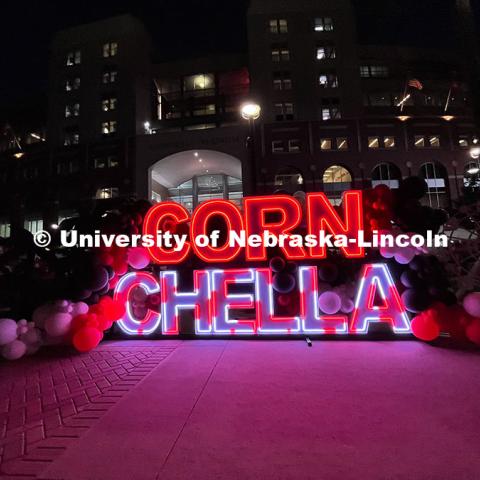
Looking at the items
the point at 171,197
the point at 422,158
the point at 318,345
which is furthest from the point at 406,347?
the point at 171,197

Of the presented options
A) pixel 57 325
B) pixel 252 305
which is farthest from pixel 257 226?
pixel 57 325

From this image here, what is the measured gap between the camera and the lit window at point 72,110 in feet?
122

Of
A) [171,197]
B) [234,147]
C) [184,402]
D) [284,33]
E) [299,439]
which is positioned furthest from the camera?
[171,197]

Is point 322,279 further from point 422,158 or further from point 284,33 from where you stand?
point 284,33

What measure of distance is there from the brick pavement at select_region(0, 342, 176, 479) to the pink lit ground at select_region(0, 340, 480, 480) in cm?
2

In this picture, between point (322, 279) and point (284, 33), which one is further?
point (284, 33)

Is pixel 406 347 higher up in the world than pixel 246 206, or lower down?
lower down

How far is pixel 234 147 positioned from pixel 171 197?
34.0ft

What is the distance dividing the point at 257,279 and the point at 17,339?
479 centimetres

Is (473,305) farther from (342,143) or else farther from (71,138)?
(71,138)

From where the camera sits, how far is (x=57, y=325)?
626 centimetres

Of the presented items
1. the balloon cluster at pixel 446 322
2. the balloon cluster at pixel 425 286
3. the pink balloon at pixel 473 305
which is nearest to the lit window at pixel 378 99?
the balloon cluster at pixel 425 286

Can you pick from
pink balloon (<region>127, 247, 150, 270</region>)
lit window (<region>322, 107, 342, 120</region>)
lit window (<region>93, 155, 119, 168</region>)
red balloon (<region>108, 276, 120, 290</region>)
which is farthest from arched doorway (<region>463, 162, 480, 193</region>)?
lit window (<region>93, 155, 119, 168</region>)

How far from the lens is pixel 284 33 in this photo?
110 feet
